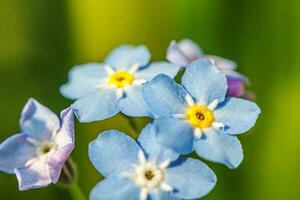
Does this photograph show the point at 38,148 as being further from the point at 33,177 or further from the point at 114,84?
the point at 114,84

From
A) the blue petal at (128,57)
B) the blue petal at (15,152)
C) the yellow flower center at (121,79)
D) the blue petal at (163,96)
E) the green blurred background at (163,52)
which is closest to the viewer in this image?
the blue petal at (163,96)

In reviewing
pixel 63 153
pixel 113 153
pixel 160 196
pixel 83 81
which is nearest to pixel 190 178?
pixel 160 196

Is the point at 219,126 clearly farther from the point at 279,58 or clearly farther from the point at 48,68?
the point at 48,68

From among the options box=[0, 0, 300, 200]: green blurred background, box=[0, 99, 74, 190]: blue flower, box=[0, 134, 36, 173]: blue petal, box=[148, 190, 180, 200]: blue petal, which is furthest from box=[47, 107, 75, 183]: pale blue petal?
box=[0, 0, 300, 200]: green blurred background

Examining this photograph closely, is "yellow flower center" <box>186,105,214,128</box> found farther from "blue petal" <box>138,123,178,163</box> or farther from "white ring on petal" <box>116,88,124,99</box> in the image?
"white ring on petal" <box>116,88,124,99</box>

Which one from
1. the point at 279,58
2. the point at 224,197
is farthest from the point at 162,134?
the point at 279,58

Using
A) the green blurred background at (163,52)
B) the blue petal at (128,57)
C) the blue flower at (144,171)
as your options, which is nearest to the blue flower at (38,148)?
the blue flower at (144,171)

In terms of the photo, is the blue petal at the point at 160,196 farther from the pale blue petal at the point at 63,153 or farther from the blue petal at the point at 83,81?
the blue petal at the point at 83,81
